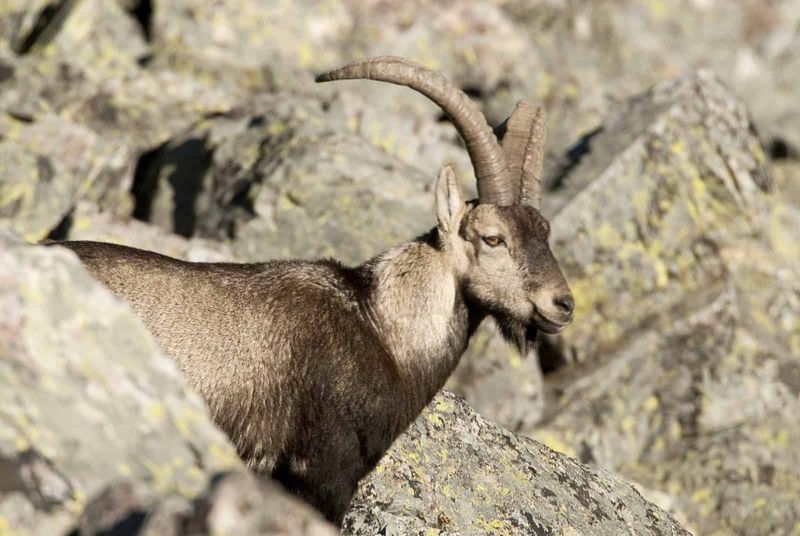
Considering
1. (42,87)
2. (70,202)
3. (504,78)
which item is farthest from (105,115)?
(504,78)

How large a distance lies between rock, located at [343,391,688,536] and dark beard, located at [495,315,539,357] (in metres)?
0.85

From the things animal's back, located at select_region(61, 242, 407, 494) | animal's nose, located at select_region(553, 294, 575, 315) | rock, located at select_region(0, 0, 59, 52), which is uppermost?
rock, located at select_region(0, 0, 59, 52)

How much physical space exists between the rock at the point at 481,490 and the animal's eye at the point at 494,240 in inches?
64.2

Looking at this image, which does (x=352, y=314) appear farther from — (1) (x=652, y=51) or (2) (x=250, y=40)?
(1) (x=652, y=51)

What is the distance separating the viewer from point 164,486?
176 inches

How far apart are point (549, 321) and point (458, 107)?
2082 mm

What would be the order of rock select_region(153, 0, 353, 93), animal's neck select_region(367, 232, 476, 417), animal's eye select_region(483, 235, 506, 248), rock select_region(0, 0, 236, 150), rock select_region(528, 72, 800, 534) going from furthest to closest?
rock select_region(153, 0, 353, 93) → rock select_region(0, 0, 236, 150) → rock select_region(528, 72, 800, 534) → animal's eye select_region(483, 235, 506, 248) → animal's neck select_region(367, 232, 476, 417)

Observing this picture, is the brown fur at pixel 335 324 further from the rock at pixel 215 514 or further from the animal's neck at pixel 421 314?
the rock at pixel 215 514

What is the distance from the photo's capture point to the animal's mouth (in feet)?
29.6

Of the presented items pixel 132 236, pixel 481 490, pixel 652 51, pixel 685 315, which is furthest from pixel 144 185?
pixel 652 51

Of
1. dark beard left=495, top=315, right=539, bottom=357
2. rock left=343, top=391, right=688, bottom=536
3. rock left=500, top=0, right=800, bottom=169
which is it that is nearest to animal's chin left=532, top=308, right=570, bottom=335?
dark beard left=495, top=315, right=539, bottom=357

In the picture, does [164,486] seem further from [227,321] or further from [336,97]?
[336,97]

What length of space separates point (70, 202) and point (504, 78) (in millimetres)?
11130

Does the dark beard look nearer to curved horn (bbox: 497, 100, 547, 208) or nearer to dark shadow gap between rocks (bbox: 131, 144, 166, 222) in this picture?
curved horn (bbox: 497, 100, 547, 208)
